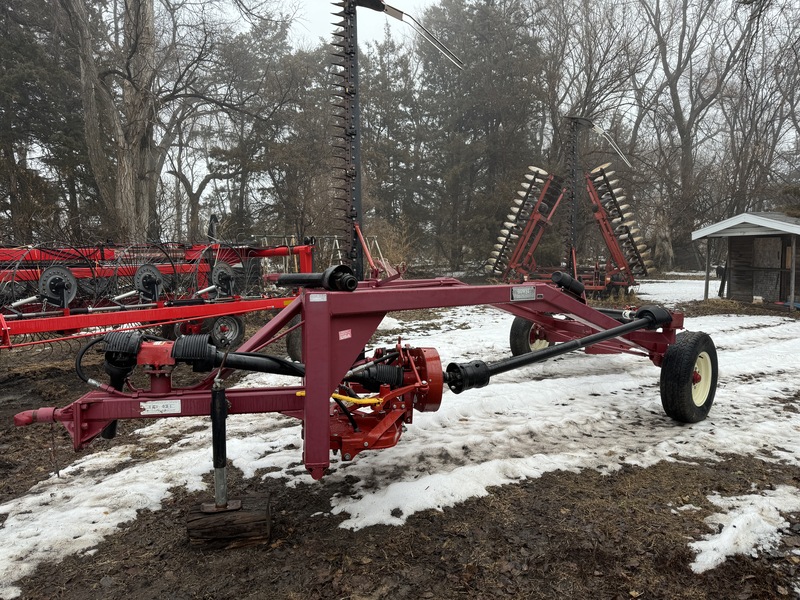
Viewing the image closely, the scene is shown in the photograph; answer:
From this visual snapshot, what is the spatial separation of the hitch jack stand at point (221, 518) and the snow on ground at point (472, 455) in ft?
1.73

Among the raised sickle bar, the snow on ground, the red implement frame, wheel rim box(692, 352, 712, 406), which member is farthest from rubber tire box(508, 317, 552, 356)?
the red implement frame

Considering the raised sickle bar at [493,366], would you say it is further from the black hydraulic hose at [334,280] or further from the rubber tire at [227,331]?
the rubber tire at [227,331]

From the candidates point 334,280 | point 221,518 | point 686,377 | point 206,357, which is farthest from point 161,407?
point 686,377

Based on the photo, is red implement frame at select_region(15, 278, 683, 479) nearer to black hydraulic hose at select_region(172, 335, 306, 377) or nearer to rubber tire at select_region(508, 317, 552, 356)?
black hydraulic hose at select_region(172, 335, 306, 377)

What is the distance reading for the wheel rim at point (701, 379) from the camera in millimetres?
4961

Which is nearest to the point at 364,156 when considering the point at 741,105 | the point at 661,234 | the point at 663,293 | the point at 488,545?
the point at 663,293

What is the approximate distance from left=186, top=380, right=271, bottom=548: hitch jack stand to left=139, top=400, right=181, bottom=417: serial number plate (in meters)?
0.25

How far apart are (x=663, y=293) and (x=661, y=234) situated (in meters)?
11.6

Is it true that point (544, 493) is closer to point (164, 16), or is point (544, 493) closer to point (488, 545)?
point (488, 545)

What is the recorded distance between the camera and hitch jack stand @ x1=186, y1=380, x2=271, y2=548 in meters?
2.76

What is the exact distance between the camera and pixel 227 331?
321 inches

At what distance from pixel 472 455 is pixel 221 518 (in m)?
1.96

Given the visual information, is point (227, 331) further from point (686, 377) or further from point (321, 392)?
point (686, 377)

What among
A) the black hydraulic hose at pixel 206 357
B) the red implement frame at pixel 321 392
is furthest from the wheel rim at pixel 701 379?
the black hydraulic hose at pixel 206 357
